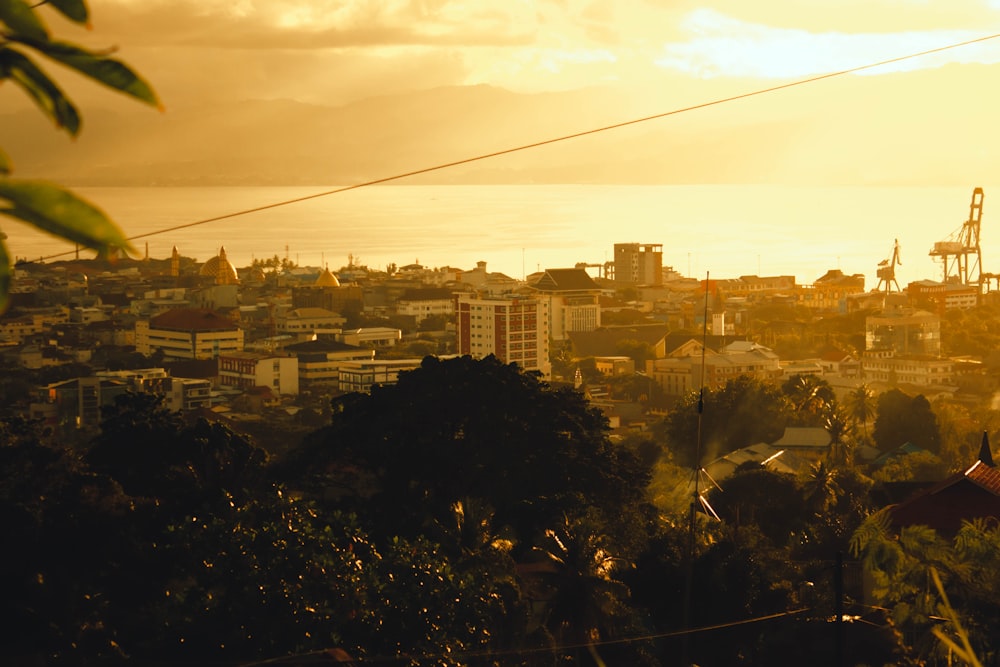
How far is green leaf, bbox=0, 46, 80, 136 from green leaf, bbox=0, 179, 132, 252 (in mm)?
30

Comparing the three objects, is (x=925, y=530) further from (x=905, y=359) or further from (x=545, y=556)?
(x=905, y=359)

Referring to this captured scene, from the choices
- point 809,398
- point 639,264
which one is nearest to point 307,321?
point 639,264

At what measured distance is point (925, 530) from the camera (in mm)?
2809

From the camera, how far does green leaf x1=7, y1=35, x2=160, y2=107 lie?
317mm

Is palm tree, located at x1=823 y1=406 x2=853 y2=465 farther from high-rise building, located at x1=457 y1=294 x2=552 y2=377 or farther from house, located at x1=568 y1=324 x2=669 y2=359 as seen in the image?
house, located at x1=568 y1=324 x2=669 y2=359

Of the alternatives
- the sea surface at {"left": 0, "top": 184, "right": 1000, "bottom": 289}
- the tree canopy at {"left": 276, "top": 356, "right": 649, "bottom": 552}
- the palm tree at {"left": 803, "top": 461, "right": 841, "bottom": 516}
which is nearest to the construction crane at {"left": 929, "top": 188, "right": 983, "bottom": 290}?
the sea surface at {"left": 0, "top": 184, "right": 1000, "bottom": 289}

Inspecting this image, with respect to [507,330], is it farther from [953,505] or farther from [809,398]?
[953,505]

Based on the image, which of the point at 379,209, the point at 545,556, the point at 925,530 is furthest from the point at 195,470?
the point at 379,209

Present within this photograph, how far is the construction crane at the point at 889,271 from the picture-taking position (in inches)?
1560

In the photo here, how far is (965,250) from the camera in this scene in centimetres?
3784

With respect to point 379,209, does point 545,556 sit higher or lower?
lower

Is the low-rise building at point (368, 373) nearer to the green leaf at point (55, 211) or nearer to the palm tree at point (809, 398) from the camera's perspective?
the palm tree at point (809, 398)

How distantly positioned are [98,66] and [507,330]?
2514 cm

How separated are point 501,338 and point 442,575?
21948 millimetres
